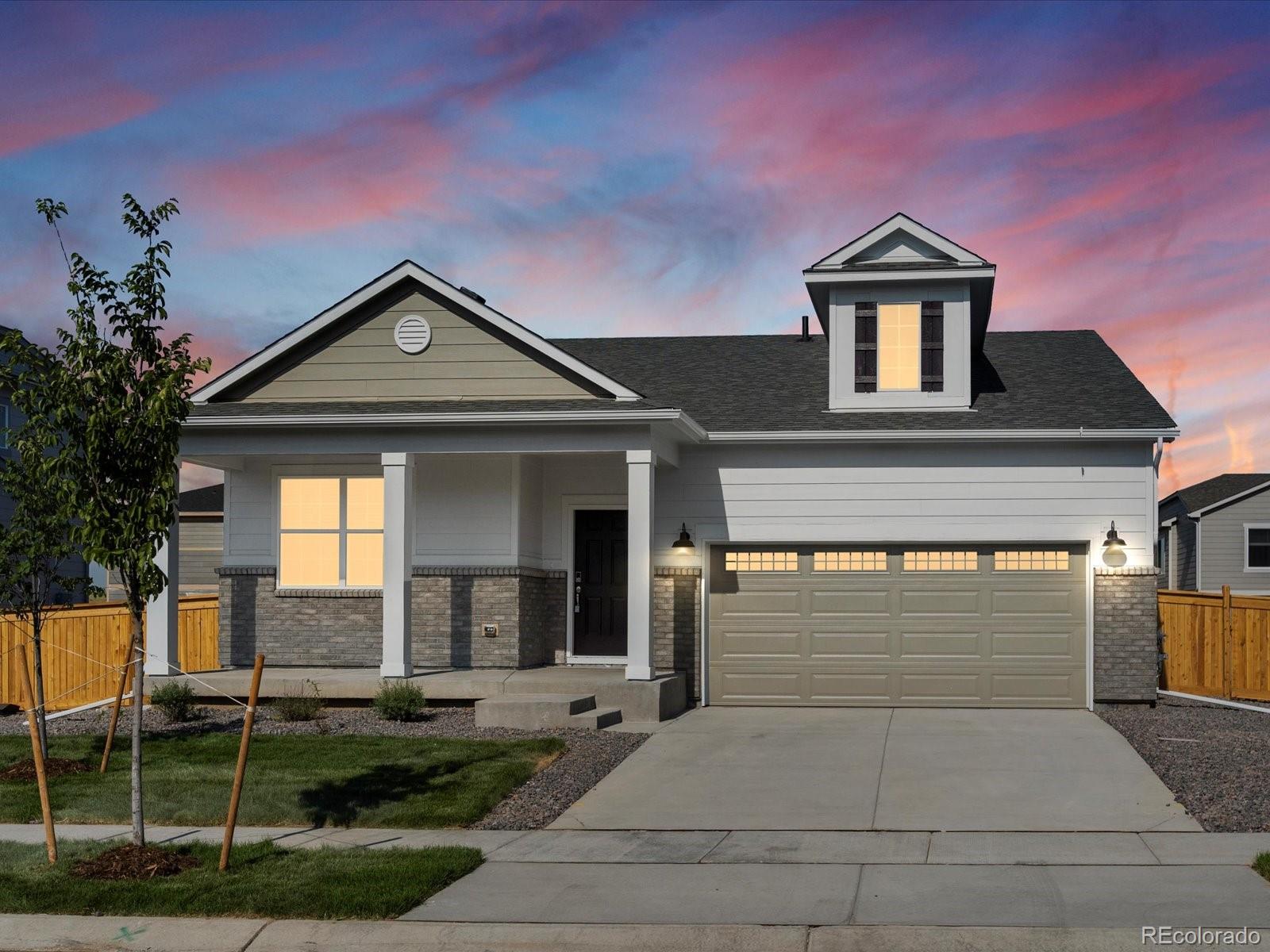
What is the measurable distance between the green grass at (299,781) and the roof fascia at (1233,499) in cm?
2907

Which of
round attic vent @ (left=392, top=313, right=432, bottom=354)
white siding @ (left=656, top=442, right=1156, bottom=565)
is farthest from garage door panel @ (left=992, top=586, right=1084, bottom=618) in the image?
round attic vent @ (left=392, top=313, right=432, bottom=354)

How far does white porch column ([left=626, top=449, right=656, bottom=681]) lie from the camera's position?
58.5ft

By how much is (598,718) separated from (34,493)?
6721 millimetres

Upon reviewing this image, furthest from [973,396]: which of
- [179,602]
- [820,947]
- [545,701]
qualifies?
[820,947]

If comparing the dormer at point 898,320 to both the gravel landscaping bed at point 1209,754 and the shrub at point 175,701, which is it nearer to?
the gravel landscaping bed at point 1209,754

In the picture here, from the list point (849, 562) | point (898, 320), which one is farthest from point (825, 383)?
point (849, 562)

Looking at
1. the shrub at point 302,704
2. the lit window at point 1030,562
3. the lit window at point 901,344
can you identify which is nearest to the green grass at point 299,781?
the shrub at point 302,704

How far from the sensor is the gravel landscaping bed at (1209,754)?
11.8 meters

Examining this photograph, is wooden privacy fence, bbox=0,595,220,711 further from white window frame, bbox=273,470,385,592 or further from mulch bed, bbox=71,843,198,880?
mulch bed, bbox=71,843,198,880

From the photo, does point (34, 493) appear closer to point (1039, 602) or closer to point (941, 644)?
point (941, 644)

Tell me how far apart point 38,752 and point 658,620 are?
10669 mm

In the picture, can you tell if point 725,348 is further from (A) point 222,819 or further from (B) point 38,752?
(B) point 38,752

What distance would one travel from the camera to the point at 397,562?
18.3 m

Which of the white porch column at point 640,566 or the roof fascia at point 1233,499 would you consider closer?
the white porch column at point 640,566
